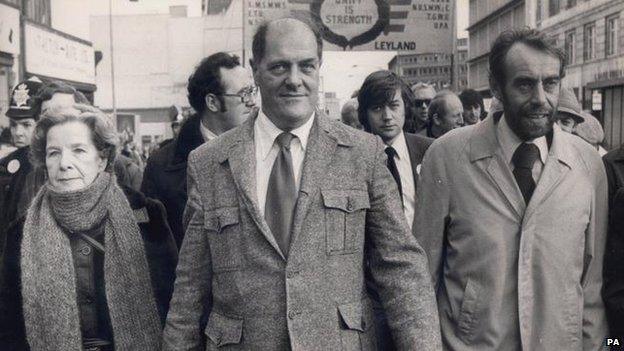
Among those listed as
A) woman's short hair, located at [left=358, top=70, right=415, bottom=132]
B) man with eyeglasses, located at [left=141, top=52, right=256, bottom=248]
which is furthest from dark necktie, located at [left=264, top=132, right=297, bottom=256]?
woman's short hair, located at [left=358, top=70, right=415, bottom=132]

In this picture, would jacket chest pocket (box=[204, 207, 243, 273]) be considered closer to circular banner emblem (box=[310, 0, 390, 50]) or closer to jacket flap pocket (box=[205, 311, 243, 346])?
jacket flap pocket (box=[205, 311, 243, 346])

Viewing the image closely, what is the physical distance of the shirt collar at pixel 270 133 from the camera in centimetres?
314

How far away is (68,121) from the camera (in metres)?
3.70

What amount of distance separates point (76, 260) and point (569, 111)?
3657mm

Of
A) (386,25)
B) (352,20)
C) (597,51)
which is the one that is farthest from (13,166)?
(597,51)

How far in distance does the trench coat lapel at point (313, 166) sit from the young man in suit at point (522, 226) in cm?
64

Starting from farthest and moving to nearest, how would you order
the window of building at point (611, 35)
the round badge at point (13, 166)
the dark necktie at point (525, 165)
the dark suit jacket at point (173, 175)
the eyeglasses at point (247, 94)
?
1. the window of building at point (611, 35)
2. the round badge at point (13, 166)
3. the eyeglasses at point (247, 94)
4. the dark suit jacket at point (173, 175)
5. the dark necktie at point (525, 165)

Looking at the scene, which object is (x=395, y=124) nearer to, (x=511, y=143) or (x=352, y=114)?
(x=511, y=143)

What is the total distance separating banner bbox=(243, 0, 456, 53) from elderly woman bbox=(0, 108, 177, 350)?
23.9 feet

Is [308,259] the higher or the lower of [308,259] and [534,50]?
the lower

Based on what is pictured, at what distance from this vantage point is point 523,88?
331 centimetres

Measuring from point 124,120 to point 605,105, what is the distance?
19.4m

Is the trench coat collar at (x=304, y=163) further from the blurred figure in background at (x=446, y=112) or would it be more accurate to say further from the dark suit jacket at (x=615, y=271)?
the blurred figure in background at (x=446, y=112)

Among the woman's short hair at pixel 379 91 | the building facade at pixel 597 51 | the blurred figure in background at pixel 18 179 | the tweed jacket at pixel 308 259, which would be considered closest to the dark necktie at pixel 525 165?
the tweed jacket at pixel 308 259
